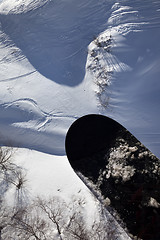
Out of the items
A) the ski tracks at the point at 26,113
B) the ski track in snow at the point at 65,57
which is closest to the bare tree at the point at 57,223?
the ski track in snow at the point at 65,57

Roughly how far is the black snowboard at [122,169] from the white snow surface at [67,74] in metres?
0.61

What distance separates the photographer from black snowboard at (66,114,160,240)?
5129 millimetres

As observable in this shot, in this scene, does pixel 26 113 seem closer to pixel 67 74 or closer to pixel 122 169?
pixel 67 74

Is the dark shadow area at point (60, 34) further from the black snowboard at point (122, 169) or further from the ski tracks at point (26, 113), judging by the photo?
the black snowboard at point (122, 169)

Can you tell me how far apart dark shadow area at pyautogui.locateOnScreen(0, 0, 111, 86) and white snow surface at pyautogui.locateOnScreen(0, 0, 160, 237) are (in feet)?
0.16

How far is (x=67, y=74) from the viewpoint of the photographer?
8.09m

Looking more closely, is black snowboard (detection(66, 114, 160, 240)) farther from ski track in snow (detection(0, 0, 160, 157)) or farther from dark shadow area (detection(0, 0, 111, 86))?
dark shadow area (detection(0, 0, 111, 86))

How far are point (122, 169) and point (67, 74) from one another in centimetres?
515

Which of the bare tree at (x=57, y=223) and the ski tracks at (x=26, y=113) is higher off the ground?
the ski tracks at (x=26, y=113)

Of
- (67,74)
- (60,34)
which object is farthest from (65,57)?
(60,34)

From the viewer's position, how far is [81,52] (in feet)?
26.1

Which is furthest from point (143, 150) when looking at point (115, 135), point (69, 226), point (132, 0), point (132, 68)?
point (132, 0)

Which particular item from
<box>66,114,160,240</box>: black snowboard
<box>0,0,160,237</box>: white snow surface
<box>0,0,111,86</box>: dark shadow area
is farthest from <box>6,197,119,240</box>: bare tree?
<box>0,0,111,86</box>: dark shadow area

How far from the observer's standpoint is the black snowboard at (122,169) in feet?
16.8
